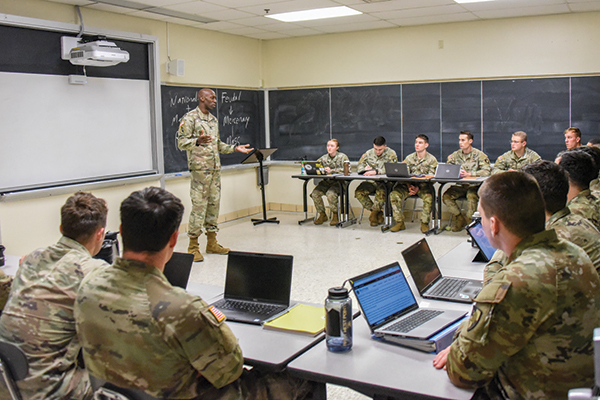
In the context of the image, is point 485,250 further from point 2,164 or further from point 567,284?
point 2,164


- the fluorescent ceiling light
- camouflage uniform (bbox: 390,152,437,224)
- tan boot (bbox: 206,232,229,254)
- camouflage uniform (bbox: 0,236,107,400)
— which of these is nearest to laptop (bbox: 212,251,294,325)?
camouflage uniform (bbox: 0,236,107,400)

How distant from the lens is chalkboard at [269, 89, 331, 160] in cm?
913

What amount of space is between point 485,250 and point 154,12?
201 inches

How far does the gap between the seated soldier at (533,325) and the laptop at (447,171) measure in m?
5.56

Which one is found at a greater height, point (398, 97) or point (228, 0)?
point (228, 0)

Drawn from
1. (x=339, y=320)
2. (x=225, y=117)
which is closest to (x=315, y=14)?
(x=225, y=117)

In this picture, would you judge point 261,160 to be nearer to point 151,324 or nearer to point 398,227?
point 398,227

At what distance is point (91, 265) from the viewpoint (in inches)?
91.7

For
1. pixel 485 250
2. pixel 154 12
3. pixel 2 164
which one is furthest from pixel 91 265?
pixel 154 12

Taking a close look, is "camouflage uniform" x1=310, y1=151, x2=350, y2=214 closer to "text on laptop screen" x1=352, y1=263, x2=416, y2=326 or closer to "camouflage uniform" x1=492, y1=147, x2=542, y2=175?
"camouflage uniform" x1=492, y1=147, x2=542, y2=175

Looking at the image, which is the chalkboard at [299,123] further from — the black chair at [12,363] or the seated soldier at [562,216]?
the black chair at [12,363]

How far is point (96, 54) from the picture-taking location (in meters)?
5.69

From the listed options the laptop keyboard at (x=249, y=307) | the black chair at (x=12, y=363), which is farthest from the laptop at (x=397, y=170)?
the black chair at (x=12, y=363)

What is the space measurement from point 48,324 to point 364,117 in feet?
23.2
